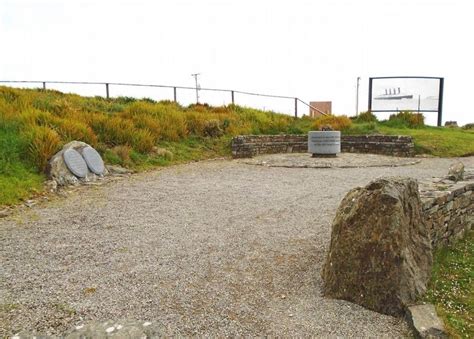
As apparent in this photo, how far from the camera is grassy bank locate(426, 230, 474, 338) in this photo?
9.45 feet

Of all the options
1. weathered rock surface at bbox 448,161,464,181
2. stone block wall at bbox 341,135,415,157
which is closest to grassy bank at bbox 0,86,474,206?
stone block wall at bbox 341,135,415,157

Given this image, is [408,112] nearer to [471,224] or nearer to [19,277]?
[471,224]

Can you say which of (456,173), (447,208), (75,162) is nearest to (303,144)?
(456,173)

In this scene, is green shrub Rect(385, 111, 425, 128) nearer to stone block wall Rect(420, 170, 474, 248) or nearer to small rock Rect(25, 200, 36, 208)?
stone block wall Rect(420, 170, 474, 248)

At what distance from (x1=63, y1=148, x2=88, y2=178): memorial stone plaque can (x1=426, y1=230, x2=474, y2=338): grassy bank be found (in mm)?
6313

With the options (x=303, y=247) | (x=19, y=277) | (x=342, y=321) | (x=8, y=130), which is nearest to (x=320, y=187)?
(x=303, y=247)

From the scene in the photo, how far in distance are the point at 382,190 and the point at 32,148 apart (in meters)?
6.86

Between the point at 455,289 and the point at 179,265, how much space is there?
2545mm

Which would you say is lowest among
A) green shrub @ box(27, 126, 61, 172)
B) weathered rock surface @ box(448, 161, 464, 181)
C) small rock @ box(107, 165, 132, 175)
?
small rock @ box(107, 165, 132, 175)

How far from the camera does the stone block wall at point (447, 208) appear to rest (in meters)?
4.12

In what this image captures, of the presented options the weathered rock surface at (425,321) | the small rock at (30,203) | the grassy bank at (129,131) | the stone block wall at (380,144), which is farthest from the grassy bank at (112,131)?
the weathered rock surface at (425,321)

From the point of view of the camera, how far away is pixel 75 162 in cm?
758

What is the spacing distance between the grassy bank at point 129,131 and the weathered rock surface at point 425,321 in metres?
5.68

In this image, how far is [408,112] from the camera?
60.9 feet
